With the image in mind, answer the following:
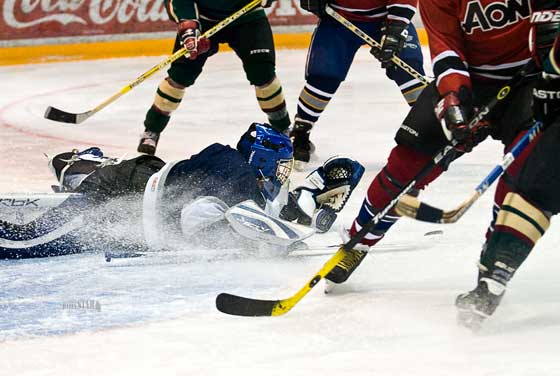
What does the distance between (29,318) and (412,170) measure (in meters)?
1.06

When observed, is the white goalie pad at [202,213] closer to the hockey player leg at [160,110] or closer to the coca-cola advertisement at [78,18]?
the hockey player leg at [160,110]

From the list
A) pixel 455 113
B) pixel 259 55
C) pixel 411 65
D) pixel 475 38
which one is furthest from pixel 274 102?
pixel 455 113

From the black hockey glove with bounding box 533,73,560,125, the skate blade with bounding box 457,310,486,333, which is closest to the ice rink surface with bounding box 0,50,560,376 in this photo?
the skate blade with bounding box 457,310,486,333

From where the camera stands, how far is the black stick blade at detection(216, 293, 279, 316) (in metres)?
2.81

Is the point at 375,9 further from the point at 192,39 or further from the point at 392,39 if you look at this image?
the point at 192,39

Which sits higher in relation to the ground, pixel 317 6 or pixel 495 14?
pixel 495 14

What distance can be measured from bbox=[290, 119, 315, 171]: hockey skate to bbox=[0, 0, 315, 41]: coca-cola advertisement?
365cm

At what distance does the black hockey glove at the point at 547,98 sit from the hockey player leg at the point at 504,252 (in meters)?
0.20

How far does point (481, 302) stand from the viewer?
2658 mm

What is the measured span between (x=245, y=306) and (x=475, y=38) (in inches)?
35.5

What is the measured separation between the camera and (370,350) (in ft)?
8.47

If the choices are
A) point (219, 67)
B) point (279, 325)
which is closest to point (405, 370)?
point (279, 325)

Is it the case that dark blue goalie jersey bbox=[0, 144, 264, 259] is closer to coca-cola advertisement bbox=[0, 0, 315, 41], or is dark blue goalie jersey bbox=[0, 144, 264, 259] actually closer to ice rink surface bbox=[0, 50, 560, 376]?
ice rink surface bbox=[0, 50, 560, 376]

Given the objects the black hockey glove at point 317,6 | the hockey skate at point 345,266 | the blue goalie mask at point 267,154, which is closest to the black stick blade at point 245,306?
the hockey skate at point 345,266
